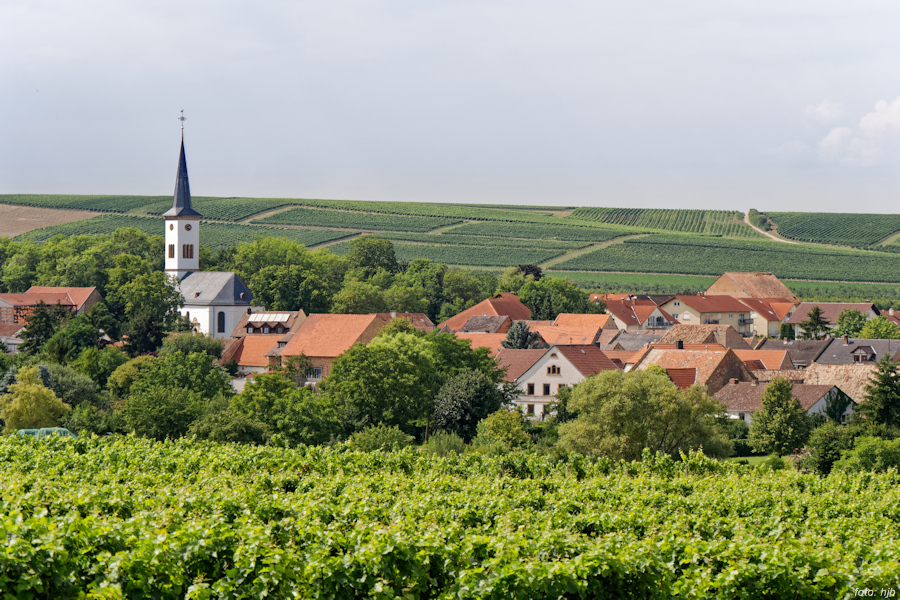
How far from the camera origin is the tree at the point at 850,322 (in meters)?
96.5

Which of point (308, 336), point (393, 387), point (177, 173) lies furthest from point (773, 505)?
point (177, 173)

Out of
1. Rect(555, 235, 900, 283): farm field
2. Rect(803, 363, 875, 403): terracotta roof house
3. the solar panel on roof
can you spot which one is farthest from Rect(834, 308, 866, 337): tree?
the solar panel on roof

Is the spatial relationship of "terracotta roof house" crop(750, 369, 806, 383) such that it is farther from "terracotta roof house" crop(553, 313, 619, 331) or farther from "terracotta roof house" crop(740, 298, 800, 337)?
"terracotta roof house" crop(740, 298, 800, 337)

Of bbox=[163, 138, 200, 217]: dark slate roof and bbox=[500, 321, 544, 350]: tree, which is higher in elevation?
bbox=[163, 138, 200, 217]: dark slate roof

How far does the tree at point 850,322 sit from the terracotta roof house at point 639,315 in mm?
16266

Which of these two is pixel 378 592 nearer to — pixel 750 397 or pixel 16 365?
pixel 750 397

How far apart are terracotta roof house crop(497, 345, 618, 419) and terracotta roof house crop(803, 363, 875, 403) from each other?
12041mm

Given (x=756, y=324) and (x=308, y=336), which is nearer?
(x=308, y=336)

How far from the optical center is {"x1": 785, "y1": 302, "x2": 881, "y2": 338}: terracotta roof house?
106 metres

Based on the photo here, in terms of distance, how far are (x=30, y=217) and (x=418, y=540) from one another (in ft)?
567

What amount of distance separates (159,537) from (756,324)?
111049mm

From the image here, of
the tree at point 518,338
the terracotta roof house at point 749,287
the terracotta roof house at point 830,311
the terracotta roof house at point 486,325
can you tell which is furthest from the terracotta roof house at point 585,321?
the terracotta roof house at point 749,287

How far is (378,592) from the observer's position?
12773 mm

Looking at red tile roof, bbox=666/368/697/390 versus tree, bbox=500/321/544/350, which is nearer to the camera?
Answer: red tile roof, bbox=666/368/697/390
